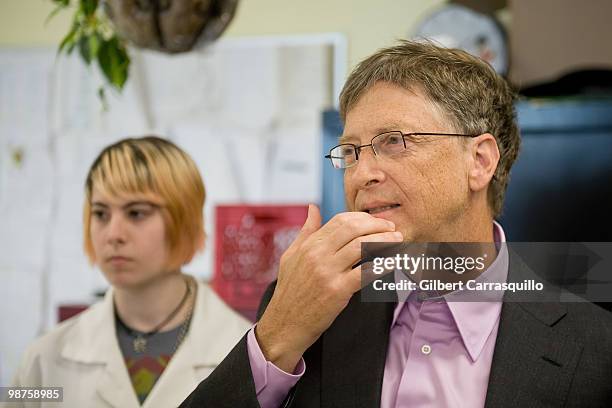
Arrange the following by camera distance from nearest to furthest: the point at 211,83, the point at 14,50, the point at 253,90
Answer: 1. the point at 14,50
2. the point at 211,83
3. the point at 253,90

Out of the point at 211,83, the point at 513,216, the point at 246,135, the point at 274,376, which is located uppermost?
the point at 211,83

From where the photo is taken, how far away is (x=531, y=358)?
113cm

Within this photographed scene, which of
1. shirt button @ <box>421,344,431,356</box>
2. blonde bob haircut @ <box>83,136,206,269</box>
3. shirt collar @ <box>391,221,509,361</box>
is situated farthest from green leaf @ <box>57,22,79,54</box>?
shirt button @ <box>421,344,431,356</box>

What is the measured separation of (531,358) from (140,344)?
0.64 meters

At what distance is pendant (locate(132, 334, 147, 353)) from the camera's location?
1173mm

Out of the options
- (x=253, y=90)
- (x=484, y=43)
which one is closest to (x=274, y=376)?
(x=253, y=90)

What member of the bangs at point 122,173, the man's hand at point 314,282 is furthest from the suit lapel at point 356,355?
the bangs at point 122,173

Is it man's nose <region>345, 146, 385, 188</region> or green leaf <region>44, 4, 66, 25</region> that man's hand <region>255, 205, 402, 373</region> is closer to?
man's nose <region>345, 146, 385, 188</region>

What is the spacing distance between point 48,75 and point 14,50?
0.08m

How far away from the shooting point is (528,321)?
117 cm

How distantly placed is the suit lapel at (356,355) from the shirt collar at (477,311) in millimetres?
36

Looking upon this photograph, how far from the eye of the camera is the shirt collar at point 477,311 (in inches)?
45.9

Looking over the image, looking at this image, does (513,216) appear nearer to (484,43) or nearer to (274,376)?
(484,43)

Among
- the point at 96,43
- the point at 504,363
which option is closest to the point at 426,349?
the point at 504,363
